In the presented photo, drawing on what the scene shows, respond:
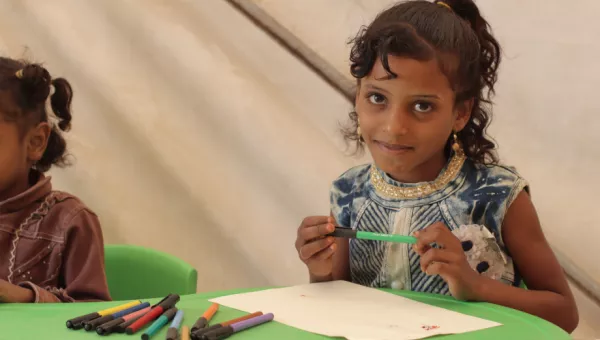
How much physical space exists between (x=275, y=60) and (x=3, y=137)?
71cm

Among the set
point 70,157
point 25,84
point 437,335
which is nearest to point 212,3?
point 70,157

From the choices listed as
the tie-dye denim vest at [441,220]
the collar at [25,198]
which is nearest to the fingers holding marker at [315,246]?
the tie-dye denim vest at [441,220]

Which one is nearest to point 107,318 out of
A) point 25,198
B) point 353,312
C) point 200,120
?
point 353,312

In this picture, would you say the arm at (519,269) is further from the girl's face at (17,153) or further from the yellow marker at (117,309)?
the girl's face at (17,153)

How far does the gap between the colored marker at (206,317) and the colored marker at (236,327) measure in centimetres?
2

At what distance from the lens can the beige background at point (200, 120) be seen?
1.52 metres

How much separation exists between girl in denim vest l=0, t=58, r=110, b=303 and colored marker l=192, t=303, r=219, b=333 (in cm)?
34

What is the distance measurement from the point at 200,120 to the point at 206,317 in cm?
102

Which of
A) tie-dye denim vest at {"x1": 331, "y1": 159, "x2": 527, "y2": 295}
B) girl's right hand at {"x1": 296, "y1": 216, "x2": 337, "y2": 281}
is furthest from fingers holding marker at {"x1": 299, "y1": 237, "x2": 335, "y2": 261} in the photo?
tie-dye denim vest at {"x1": 331, "y1": 159, "x2": 527, "y2": 295}

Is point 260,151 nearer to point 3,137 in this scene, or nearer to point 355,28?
point 355,28

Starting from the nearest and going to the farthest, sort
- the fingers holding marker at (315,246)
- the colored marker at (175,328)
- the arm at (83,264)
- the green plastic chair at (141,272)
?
the colored marker at (175,328)
the fingers holding marker at (315,246)
the arm at (83,264)
the green plastic chair at (141,272)

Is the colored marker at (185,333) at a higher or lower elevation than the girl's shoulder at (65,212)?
lower

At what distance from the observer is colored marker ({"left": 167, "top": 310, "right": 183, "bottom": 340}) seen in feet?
1.84

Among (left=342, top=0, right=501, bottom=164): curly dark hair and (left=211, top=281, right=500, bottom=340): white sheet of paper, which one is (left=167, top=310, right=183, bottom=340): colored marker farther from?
(left=342, top=0, right=501, bottom=164): curly dark hair
